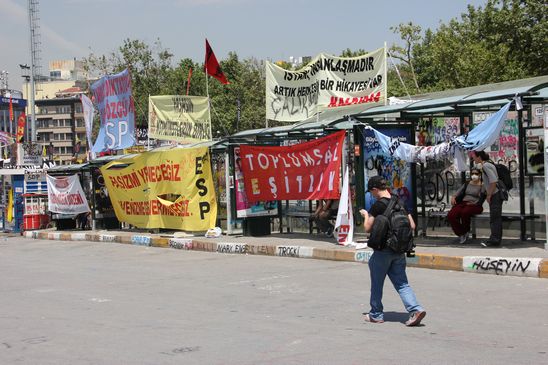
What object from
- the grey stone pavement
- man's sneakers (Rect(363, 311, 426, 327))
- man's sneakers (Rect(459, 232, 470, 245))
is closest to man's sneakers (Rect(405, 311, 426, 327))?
man's sneakers (Rect(363, 311, 426, 327))

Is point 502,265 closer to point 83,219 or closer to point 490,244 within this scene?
point 490,244

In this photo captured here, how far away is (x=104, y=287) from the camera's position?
12.2 m

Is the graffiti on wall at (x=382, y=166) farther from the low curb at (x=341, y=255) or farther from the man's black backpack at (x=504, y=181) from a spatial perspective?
the man's black backpack at (x=504, y=181)

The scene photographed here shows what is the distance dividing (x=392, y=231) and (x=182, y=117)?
14.1 metres

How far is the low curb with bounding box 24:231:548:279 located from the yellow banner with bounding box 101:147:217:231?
34.0 inches

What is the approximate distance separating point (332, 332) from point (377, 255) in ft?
3.28

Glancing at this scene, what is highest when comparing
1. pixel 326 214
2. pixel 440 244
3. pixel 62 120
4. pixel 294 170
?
pixel 62 120

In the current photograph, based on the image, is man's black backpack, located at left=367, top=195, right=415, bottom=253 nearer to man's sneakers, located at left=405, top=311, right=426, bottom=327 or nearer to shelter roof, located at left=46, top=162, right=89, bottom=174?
man's sneakers, located at left=405, top=311, right=426, bottom=327

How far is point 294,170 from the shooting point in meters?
17.4

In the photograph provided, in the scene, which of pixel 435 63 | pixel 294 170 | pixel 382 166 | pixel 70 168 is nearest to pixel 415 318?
pixel 382 166

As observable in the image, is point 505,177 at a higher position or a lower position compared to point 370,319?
higher

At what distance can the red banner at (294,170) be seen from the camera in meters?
16.3

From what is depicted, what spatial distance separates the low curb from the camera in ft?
36.6

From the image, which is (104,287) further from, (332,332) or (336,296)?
(332,332)
